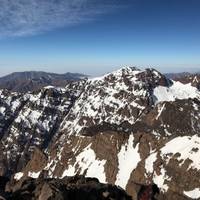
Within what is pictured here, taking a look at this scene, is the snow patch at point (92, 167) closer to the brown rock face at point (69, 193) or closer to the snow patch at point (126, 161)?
the snow patch at point (126, 161)

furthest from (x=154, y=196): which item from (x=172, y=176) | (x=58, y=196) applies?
→ (x=172, y=176)

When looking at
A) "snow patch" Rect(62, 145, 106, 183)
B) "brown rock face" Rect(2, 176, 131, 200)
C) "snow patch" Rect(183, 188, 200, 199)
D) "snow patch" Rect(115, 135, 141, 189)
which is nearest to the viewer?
"brown rock face" Rect(2, 176, 131, 200)

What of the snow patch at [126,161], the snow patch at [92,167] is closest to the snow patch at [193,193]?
the snow patch at [126,161]

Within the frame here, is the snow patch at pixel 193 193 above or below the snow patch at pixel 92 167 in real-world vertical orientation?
above

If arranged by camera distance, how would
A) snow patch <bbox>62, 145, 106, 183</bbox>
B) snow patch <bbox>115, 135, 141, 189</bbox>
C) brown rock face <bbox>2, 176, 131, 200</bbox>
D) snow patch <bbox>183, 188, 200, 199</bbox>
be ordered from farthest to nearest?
snow patch <bbox>62, 145, 106, 183</bbox>, snow patch <bbox>115, 135, 141, 189</bbox>, snow patch <bbox>183, 188, 200, 199</bbox>, brown rock face <bbox>2, 176, 131, 200</bbox>

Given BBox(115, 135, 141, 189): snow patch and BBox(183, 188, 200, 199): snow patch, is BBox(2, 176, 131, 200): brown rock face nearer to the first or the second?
BBox(183, 188, 200, 199): snow patch

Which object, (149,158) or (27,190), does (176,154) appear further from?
(27,190)

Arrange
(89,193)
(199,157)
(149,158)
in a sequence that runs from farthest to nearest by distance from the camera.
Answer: (149,158) < (199,157) < (89,193)

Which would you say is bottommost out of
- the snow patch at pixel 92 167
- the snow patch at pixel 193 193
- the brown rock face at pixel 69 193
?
the snow patch at pixel 92 167

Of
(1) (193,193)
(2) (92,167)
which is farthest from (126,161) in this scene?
(1) (193,193)

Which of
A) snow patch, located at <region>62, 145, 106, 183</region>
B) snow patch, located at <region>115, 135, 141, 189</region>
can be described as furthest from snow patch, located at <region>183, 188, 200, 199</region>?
snow patch, located at <region>62, 145, 106, 183</region>

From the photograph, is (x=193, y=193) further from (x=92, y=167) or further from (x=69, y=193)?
(x=92, y=167)
